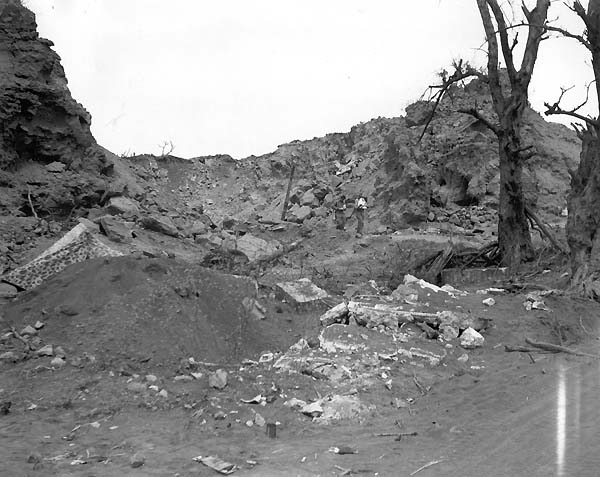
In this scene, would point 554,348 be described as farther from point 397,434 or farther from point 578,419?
point 397,434

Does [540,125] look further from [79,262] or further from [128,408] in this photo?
[128,408]

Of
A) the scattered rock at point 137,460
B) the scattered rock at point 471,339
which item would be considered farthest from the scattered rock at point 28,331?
the scattered rock at point 471,339

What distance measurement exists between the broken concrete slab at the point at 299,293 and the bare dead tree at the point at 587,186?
3.31 m

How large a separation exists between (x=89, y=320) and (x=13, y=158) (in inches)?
257

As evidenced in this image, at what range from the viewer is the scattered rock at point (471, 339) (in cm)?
552

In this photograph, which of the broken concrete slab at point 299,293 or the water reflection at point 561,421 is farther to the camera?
the broken concrete slab at point 299,293

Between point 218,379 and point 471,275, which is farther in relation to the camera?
point 471,275

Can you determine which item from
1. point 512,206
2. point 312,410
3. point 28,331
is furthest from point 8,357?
point 512,206

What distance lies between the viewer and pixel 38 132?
11016 mm

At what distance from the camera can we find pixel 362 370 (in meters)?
4.85

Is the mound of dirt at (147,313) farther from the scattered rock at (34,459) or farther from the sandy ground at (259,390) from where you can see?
the scattered rock at (34,459)

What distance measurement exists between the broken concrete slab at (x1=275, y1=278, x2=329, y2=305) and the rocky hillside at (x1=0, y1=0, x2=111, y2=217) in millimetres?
5490

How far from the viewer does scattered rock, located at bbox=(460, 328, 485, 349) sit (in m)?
5.52

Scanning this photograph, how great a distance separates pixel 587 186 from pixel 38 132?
9.53m
